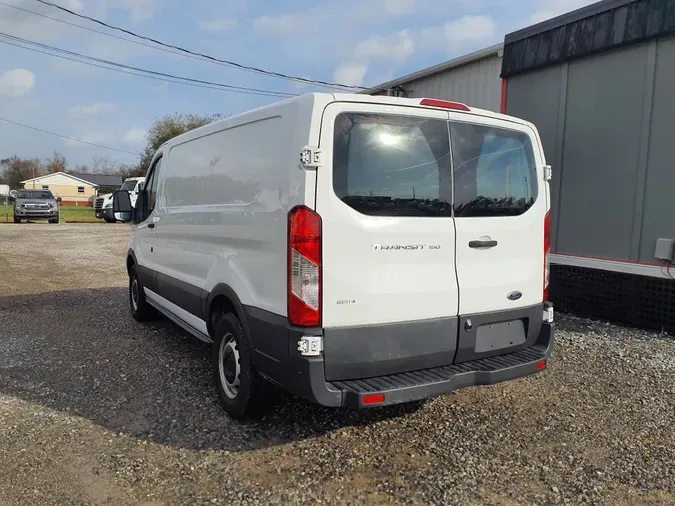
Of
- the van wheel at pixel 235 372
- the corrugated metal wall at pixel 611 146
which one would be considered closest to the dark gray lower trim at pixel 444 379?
the van wheel at pixel 235 372

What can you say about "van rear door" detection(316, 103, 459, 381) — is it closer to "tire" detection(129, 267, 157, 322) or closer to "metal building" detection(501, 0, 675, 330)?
"metal building" detection(501, 0, 675, 330)

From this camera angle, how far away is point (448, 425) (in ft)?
12.5

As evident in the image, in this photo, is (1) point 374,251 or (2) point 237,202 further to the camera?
(2) point 237,202

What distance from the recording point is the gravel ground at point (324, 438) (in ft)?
9.80

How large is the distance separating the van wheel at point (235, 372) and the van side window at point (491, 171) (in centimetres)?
170

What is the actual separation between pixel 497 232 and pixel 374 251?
1.00 metres

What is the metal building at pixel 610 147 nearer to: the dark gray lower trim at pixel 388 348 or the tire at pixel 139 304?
the dark gray lower trim at pixel 388 348

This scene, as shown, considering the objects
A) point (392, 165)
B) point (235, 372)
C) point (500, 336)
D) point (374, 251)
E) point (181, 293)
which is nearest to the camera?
point (374, 251)

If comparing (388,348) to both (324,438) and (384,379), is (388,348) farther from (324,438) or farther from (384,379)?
(324,438)

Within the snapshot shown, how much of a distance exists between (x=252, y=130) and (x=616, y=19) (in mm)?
5128

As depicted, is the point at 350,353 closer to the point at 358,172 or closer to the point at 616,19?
the point at 358,172

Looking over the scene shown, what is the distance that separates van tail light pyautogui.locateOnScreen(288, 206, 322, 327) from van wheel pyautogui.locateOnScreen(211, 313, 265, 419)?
68cm

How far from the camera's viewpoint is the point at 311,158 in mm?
3008

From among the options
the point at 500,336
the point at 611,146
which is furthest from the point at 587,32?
the point at 500,336
